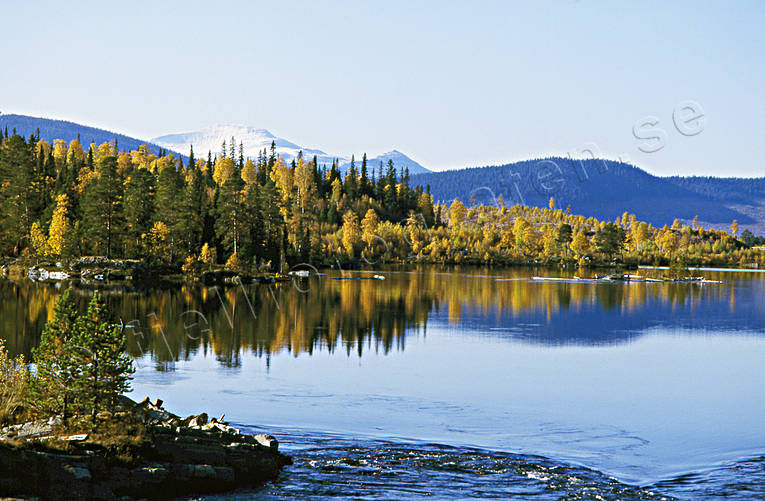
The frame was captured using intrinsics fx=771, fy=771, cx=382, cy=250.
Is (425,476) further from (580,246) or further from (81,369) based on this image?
(580,246)

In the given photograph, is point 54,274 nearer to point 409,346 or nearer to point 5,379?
point 409,346

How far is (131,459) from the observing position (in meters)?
16.1

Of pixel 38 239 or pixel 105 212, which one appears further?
pixel 38 239

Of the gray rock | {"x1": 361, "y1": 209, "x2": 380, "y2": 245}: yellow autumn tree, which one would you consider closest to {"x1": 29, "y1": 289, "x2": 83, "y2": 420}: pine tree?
the gray rock

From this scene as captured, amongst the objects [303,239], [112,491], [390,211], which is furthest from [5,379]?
[390,211]

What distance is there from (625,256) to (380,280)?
9765cm

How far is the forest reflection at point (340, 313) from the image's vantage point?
39.4 m

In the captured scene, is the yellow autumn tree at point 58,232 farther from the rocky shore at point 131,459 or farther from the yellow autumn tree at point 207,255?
the rocky shore at point 131,459

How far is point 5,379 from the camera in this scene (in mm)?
18844

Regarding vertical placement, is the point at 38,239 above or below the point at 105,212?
below

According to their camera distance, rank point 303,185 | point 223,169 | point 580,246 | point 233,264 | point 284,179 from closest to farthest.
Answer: point 233,264
point 223,169
point 284,179
point 303,185
point 580,246

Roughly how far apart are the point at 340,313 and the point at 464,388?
24571mm

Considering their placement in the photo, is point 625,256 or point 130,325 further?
point 625,256

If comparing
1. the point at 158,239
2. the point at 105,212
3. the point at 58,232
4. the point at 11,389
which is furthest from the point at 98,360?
the point at 58,232
